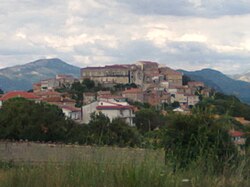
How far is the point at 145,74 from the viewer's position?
6166 inches

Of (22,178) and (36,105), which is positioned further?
(36,105)

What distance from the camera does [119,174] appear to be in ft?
15.2

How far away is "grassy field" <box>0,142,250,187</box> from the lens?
180 inches

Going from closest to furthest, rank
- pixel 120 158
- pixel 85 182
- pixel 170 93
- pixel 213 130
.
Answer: pixel 85 182 < pixel 120 158 < pixel 213 130 < pixel 170 93

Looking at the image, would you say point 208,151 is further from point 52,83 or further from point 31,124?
point 52,83

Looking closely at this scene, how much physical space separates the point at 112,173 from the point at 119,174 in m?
0.07

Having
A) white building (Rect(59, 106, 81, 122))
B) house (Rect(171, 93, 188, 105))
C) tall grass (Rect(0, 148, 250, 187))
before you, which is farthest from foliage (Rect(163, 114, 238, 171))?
house (Rect(171, 93, 188, 105))

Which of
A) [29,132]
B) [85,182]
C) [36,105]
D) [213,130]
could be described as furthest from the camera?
[36,105]

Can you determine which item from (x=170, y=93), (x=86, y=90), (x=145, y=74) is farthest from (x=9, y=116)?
(x=145, y=74)

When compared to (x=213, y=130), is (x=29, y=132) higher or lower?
lower

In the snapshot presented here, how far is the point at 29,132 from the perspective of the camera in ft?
133

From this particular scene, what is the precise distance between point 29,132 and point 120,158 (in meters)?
36.4

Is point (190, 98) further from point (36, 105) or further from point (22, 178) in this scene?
point (22, 178)

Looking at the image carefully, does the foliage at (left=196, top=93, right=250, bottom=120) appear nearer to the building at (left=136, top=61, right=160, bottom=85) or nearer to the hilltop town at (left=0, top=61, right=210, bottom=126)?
the hilltop town at (left=0, top=61, right=210, bottom=126)
